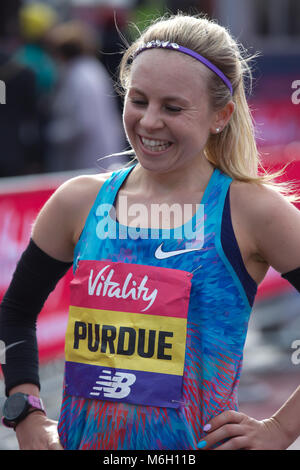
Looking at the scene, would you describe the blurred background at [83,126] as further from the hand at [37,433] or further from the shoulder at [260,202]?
the hand at [37,433]

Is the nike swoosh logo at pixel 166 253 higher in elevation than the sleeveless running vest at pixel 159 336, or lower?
higher

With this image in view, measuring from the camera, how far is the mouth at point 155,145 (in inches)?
87.2

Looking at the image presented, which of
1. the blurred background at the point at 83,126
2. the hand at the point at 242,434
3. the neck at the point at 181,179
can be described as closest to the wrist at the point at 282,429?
the hand at the point at 242,434

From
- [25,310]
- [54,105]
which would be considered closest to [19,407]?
[25,310]

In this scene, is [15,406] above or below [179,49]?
below

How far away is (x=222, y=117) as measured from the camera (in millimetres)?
2332

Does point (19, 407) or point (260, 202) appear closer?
point (260, 202)

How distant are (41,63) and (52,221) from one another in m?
6.73

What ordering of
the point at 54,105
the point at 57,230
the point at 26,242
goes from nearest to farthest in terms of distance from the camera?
the point at 57,230 < the point at 26,242 < the point at 54,105

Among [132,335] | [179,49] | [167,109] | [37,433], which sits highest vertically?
[179,49]

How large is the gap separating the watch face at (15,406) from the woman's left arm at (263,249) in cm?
54

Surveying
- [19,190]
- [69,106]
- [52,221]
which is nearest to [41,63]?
[69,106]

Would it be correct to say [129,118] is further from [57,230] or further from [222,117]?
[57,230]

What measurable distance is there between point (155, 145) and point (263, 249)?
1.34 feet
